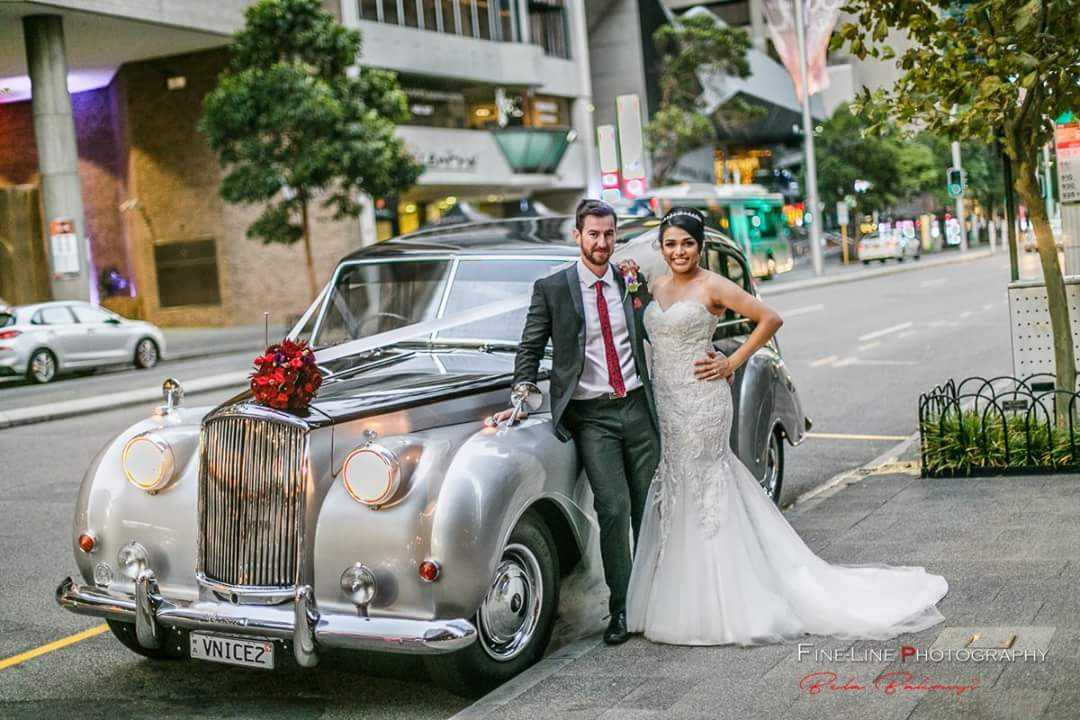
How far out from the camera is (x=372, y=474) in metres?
5.07

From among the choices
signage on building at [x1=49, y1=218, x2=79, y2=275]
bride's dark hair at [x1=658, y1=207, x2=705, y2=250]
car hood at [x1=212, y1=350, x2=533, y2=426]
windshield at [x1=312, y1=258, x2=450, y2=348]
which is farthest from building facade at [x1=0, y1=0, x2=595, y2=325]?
bride's dark hair at [x1=658, y1=207, x2=705, y2=250]

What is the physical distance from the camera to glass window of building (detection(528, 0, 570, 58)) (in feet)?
181

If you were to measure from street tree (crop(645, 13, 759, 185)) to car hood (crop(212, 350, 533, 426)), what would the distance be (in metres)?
51.8

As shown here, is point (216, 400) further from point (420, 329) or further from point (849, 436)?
point (420, 329)

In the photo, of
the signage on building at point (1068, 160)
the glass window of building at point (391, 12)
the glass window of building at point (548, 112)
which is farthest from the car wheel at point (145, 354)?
the glass window of building at point (548, 112)

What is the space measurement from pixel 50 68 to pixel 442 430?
1255 inches

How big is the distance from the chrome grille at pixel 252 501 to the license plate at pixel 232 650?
0.78 feet

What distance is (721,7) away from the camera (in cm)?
9481

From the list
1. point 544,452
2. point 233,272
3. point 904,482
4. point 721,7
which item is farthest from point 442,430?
point 721,7

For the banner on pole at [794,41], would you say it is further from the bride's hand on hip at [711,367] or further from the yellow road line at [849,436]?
the bride's hand on hip at [711,367]

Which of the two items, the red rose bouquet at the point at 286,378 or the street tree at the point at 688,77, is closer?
the red rose bouquet at the point at 286,378

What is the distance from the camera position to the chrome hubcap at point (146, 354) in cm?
2777

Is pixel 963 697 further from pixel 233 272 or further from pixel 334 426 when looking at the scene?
pixel 233 272

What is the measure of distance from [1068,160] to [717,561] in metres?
7.55
